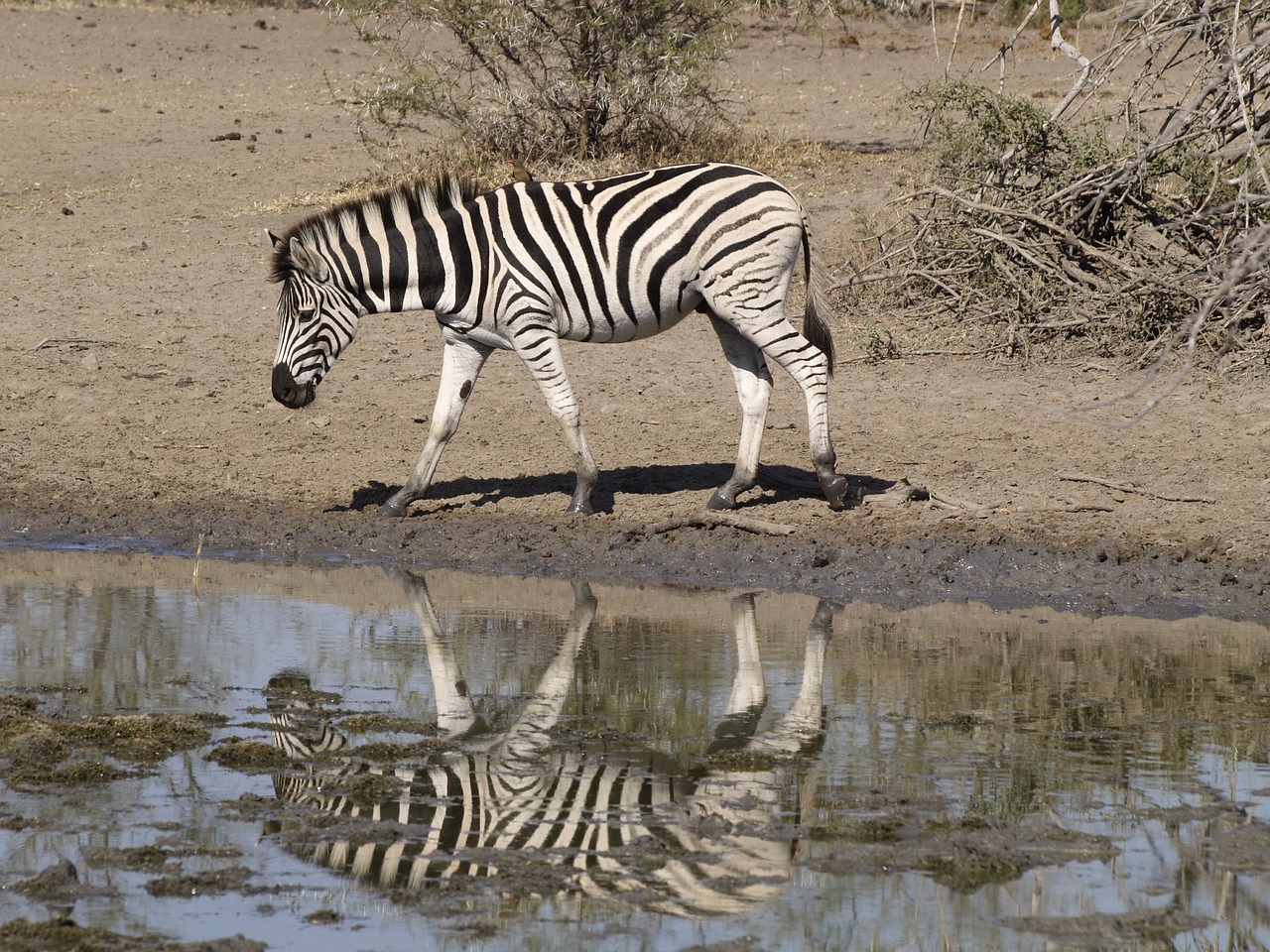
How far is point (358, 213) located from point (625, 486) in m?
2.18

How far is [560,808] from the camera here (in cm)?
448

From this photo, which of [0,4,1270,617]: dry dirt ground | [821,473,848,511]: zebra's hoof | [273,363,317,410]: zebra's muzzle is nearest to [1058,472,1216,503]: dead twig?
[0,4,1270,617]: dry dirt ground

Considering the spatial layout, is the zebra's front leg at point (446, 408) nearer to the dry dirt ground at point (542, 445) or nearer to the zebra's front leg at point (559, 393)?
the dry dirt ground at point (542, 445)

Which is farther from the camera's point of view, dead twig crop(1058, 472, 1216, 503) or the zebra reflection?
dead twig crop(1058, 472, 1216, 503)

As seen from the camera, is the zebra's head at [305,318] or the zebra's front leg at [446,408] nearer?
the zebra's head at [305,318]

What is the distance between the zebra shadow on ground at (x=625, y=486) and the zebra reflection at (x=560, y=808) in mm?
3189

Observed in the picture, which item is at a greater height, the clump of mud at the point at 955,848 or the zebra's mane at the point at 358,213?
the zebra's mane at the point at 358,213

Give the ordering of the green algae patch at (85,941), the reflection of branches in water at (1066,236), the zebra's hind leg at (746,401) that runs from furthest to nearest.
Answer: the reflection of branches in water at (1066,236) → the zebra's hind leg at (746,401) → the green algae patch at (85,941)

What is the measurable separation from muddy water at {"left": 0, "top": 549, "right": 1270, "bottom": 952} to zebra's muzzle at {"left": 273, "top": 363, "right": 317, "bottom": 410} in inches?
55.4

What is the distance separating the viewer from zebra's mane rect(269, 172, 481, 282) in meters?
8.15

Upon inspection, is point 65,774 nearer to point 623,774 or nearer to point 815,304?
point 623,774

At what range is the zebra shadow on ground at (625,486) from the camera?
8820mm

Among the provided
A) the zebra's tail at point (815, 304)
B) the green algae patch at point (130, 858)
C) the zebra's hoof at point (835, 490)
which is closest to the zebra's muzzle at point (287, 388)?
the zebra's tail at point (815, 304)

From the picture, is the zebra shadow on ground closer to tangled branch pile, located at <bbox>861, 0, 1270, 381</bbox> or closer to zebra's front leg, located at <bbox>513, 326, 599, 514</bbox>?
zebra's front leg, located at <bbox>513, 326, 599, 514</bbox>
